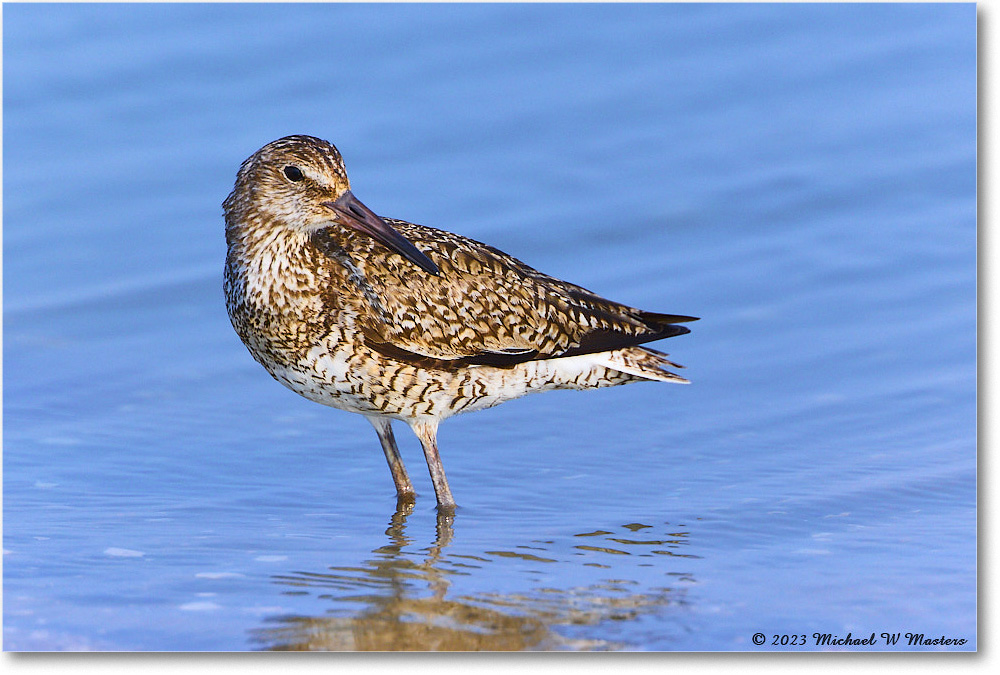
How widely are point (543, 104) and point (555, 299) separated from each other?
445 cm

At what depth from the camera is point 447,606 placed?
6191 mm

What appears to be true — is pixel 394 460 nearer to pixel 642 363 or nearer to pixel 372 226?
pixel 372 226

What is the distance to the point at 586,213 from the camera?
11.5m

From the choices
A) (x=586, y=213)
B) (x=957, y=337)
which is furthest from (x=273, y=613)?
(x=586, y=213)

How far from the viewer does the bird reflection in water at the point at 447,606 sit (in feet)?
19.1

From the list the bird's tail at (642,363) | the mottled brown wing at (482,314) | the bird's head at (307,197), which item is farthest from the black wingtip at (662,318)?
the bird's head at (307,197)

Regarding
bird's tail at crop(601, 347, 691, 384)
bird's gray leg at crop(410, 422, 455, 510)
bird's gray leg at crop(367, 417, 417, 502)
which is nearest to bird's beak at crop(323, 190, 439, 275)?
bird's gray leg at crop(410, 422, 455, 510)

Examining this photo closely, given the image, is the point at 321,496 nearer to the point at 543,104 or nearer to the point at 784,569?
the point at 784,569

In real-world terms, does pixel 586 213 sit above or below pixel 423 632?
above

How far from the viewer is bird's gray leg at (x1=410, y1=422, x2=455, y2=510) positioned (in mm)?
7664

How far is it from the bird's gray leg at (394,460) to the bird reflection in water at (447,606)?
0.80m

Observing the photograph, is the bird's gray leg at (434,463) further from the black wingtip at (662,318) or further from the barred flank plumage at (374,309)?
the black wingtip at (662,318)

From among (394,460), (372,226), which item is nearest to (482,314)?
(372,226)

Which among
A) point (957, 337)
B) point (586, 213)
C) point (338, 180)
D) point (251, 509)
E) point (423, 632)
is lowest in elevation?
point (423, 632)
